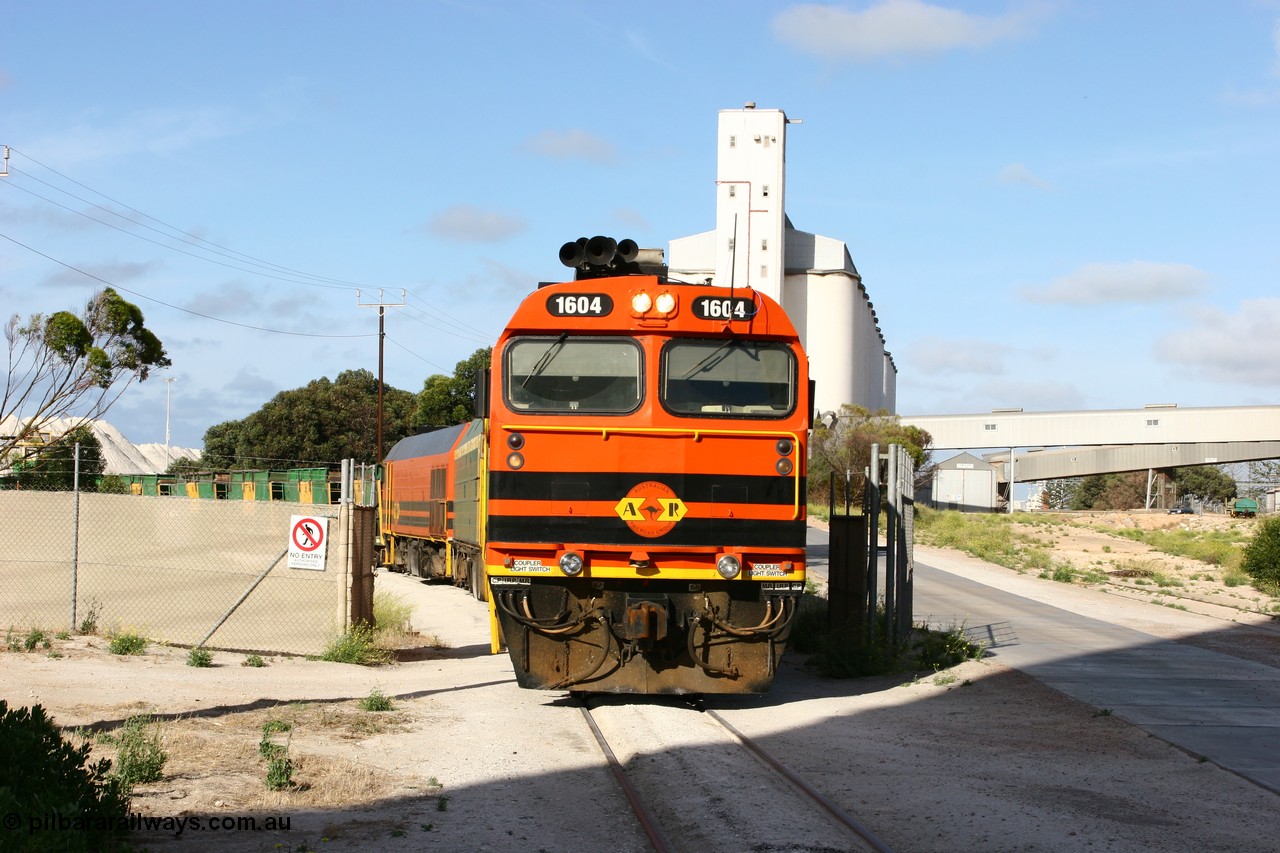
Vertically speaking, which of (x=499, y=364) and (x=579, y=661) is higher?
(x=499, y=364)

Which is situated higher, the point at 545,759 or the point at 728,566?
the point at 728,566

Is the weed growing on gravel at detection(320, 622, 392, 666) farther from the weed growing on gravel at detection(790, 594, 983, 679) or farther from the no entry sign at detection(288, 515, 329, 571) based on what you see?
the weed growing on gravel at detection(790, 594, 983, 679)

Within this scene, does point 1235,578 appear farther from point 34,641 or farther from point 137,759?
point 137,759

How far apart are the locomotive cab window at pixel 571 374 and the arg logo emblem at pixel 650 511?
0.87 meters

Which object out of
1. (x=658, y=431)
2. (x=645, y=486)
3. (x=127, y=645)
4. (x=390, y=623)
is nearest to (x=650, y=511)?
(x=645, y=486)

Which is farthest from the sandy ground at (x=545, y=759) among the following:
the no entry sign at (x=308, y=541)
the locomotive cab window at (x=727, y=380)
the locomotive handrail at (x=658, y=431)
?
the locomotive cab window at (x=727, y=380)

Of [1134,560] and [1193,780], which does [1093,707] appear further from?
[1134,560]

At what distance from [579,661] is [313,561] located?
15.6ft

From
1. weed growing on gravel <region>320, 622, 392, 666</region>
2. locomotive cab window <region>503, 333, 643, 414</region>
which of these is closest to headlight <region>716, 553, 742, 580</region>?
locomotive cab window <region>503, 333, 643, 414</region>

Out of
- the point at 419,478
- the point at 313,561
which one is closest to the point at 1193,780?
the point at 313,561

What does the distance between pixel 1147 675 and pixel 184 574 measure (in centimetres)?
2258

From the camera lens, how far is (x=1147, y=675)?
47.1 feet

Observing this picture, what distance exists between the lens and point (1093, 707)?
11859mm
